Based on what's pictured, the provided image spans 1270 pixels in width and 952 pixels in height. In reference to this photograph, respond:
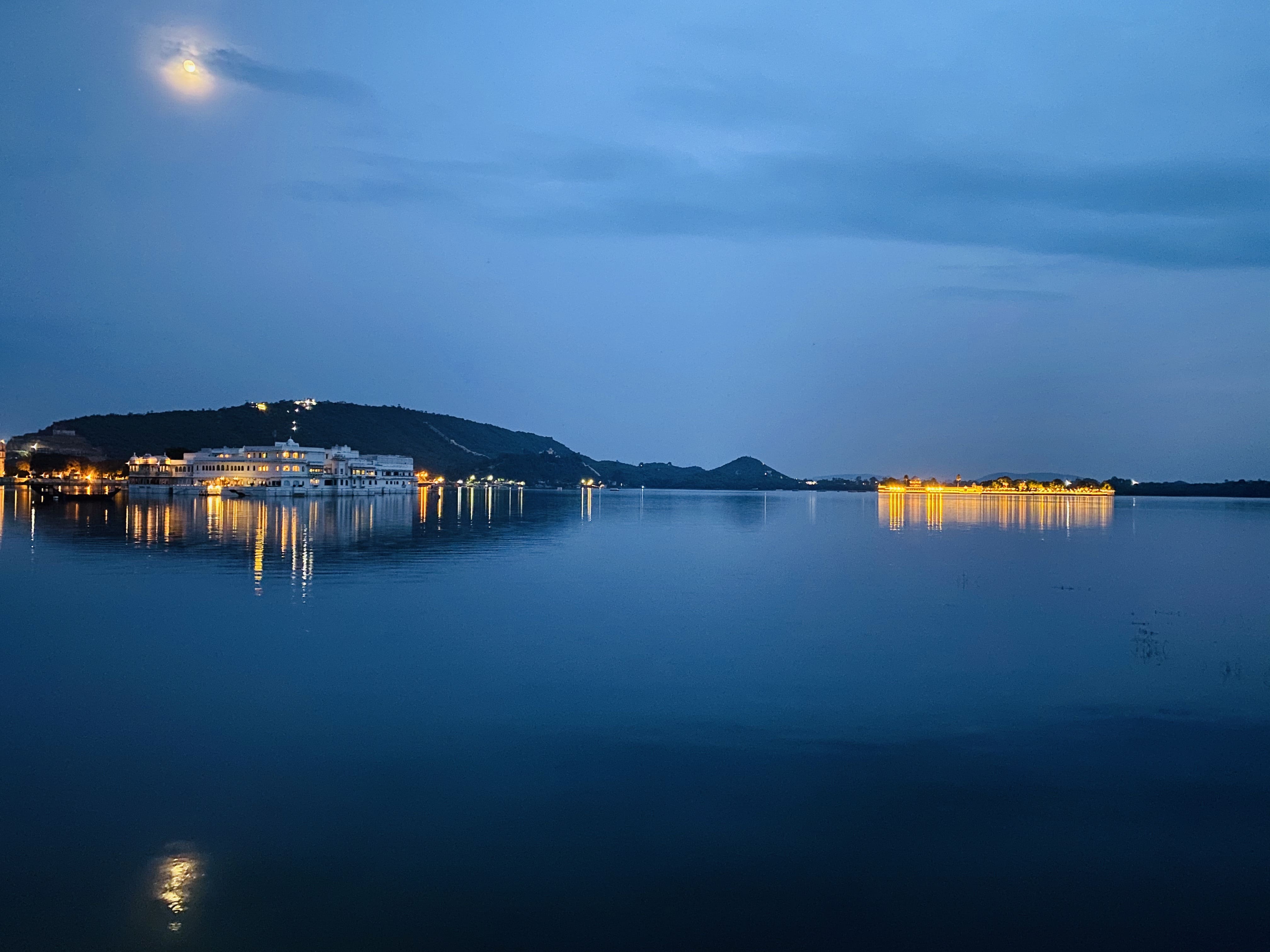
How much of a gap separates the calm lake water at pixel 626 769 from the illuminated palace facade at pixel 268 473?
88032 millimetres

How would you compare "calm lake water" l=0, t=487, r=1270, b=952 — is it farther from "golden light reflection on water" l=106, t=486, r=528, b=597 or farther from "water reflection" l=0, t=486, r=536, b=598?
"golden light reflection on water" l=106, t=486, r=528, b=597

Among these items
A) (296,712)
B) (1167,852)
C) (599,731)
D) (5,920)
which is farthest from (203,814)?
(1167,852)

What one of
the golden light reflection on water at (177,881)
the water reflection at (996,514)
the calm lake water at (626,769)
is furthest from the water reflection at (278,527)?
the water reflection at (996,514)

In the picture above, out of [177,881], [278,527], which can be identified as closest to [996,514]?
[278,527]

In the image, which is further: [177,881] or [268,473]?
[268,473]

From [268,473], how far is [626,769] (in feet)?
360

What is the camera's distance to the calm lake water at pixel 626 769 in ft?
21.1

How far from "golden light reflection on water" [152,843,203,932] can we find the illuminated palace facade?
97.9 meters

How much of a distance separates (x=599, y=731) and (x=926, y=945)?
5258mm

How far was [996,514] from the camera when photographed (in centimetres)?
7994

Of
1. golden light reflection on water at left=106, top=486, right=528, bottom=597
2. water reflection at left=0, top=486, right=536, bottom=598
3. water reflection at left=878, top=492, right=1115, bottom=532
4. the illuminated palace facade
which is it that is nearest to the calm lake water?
water reflection at left=0, top=486, right=536, bottom=598

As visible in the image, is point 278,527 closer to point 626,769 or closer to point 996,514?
point 626,769

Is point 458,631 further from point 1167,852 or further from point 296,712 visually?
point 1167,852

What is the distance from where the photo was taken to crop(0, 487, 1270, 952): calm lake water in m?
6.42
